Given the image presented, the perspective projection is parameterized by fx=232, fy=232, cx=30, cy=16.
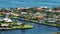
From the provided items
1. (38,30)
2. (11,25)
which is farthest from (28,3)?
(38,30)

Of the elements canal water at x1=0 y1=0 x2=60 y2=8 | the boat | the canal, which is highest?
canal water at x1=0 y1=0 x2=60 y2=8

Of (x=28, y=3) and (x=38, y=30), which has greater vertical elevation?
(x=28, y=3)

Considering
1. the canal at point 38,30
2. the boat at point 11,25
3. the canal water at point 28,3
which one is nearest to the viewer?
the canal at point 38,30

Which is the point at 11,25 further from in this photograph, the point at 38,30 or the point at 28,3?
the point at 28,3

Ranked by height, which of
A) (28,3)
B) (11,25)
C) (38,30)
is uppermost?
(28,3)

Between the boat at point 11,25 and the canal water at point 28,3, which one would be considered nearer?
the boat at point 11,25

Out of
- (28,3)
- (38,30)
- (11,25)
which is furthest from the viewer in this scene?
(28,3)

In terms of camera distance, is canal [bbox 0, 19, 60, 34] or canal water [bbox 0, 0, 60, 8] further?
canal water [bbox 0, 0, 60, 8]

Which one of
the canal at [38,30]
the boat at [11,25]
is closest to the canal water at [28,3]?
the boat at [11,25]

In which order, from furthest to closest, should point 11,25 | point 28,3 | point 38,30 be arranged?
point 28,3 < point 11,25 < point 38,30

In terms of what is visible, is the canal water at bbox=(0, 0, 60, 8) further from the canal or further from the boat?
the canal

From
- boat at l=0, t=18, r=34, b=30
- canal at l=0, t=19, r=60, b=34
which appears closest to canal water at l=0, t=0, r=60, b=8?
boat at l=0, t=18, r=34, b=30

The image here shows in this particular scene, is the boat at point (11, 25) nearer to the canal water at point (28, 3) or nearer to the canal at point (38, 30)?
the canal at point (38, 30)
